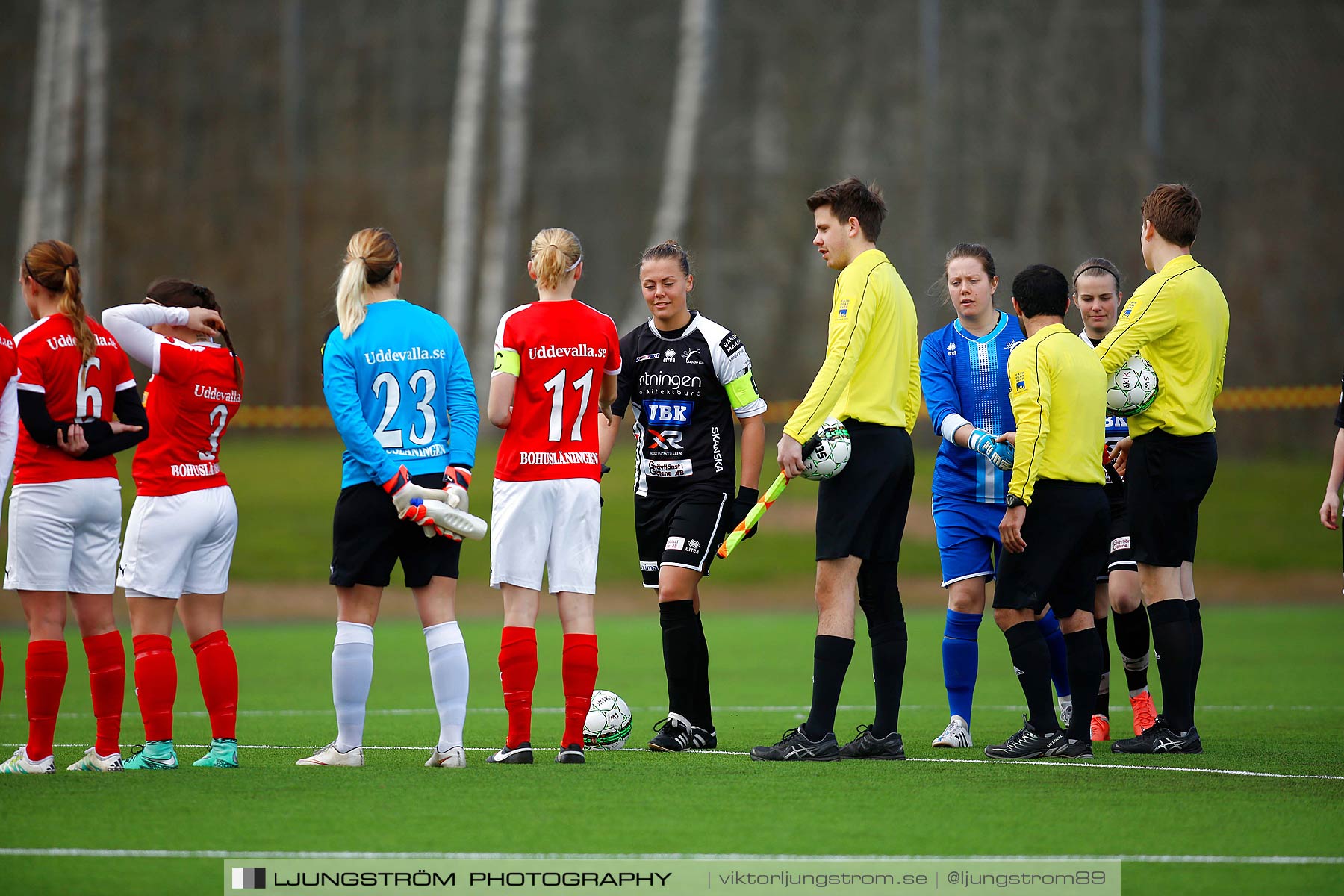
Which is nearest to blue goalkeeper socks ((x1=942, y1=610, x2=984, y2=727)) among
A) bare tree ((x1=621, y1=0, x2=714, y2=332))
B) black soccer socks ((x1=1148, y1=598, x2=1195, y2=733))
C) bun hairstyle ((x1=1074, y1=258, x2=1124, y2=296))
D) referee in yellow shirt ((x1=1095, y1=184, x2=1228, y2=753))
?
referee in yellow shirt ((x1=1095, y1=184, x2=1228, y2=753))

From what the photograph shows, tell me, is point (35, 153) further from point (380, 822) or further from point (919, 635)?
point (380, 822)

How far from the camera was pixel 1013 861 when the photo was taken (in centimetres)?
424

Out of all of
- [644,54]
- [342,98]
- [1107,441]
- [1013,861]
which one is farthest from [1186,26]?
[1013,861]

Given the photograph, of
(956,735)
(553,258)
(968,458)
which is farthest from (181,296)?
(956,735)

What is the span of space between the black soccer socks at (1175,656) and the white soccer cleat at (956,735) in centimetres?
90

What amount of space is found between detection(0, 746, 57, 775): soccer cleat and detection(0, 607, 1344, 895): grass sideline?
209 millimetres

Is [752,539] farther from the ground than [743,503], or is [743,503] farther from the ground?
[743,503]

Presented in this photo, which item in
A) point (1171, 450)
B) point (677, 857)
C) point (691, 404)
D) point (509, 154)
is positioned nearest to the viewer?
point (677, 857)

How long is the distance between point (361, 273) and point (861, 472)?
2.28 meters

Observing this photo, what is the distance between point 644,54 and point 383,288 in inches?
713

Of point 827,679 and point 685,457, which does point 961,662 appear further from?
point 685,457

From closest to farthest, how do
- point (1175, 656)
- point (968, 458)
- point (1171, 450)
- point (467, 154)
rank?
1. point (1175, 656)
2. point (1171, 450)
3. point (968, 458)
4. point (467, 154)

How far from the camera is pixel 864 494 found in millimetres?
6105

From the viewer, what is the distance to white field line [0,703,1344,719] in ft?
28.0
